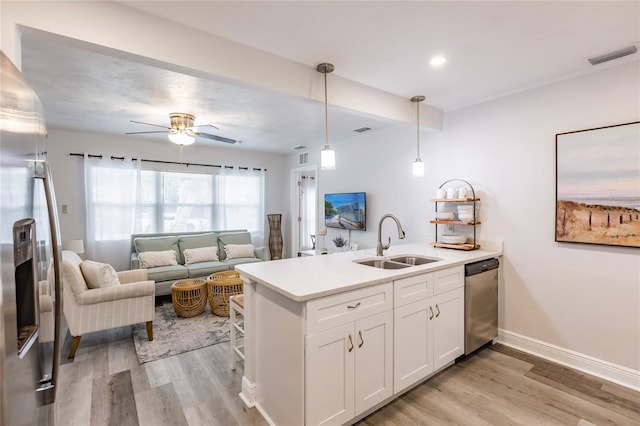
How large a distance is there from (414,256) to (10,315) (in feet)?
8.95

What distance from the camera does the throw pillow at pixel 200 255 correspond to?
16.3 ft

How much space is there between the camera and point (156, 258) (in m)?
4.61

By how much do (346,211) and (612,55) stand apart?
3392 millimetres

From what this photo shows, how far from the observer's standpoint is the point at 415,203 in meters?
3.87

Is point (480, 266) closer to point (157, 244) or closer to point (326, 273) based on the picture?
point (326, 273)

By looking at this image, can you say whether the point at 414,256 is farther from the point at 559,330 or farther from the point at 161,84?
the point at 161,84

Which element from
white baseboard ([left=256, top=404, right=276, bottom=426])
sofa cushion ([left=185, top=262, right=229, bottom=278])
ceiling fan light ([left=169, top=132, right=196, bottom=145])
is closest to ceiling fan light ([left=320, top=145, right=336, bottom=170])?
white baseboard ([left=256, top=404, right=276, bottom=426])

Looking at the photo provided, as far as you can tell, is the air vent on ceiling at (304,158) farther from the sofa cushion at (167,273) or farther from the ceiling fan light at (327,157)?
the ceiling fan light at (327,157)

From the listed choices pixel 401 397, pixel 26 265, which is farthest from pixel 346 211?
pixel 26 265

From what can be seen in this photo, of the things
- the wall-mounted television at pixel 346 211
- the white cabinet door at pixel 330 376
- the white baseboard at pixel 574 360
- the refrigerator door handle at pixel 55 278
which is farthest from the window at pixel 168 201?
the white baseboard at pixel 574 360

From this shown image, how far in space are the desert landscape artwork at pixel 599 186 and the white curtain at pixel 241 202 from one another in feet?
16.5

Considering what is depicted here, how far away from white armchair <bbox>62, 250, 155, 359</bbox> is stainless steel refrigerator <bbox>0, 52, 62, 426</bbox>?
202cm

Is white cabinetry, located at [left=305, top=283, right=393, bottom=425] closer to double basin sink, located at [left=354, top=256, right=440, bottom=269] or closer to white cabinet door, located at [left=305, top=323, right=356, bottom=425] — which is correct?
white cabinet door, located at [left=305, top=323, right=356, bottom=425]

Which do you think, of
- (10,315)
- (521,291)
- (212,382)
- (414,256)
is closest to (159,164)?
(212,382)
